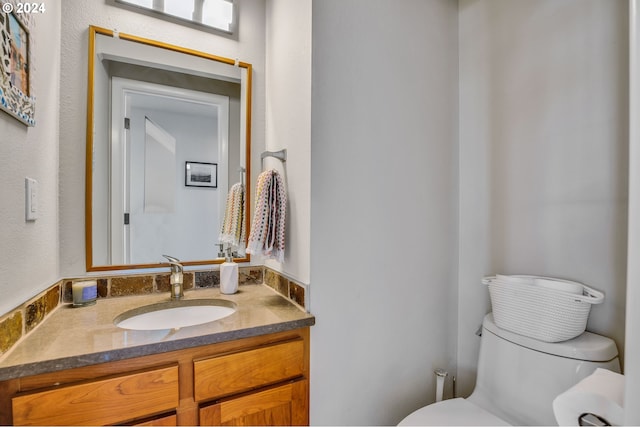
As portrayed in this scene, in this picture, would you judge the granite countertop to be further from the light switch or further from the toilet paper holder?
the toilet paper holder

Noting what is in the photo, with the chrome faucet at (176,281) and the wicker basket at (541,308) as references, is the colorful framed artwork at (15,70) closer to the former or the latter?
the chrome faucet at (176,281)

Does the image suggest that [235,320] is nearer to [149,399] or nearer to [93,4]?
[149,399]

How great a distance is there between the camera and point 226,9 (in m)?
1.48

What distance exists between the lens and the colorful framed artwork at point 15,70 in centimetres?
77

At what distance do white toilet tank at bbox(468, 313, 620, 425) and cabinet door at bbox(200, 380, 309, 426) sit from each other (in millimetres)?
698

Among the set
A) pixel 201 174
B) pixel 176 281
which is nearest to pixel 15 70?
pixel 201 174

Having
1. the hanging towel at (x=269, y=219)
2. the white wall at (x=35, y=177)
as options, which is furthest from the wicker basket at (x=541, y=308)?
the white wall at (x=35, y=177)

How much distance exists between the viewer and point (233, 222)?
148 centimetres

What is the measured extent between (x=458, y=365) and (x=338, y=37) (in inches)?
64.2

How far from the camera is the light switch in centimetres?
92

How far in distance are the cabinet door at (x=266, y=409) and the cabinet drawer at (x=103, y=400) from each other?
0.43 feet

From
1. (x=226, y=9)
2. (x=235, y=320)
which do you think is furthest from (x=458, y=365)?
(x=226, y=9)

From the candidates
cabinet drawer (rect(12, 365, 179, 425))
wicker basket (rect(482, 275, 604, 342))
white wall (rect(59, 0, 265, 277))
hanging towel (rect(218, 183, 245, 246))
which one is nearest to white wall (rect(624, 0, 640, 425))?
wicker basket (rect(482, 275, 604, 342))

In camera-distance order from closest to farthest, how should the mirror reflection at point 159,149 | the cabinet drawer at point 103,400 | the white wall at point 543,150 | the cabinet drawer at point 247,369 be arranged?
the cabinet drawer at point 103,400 → the cabinet drawer at point 247,369 → the white wall at point 543,150 → the mirror reflection at point 159,149
